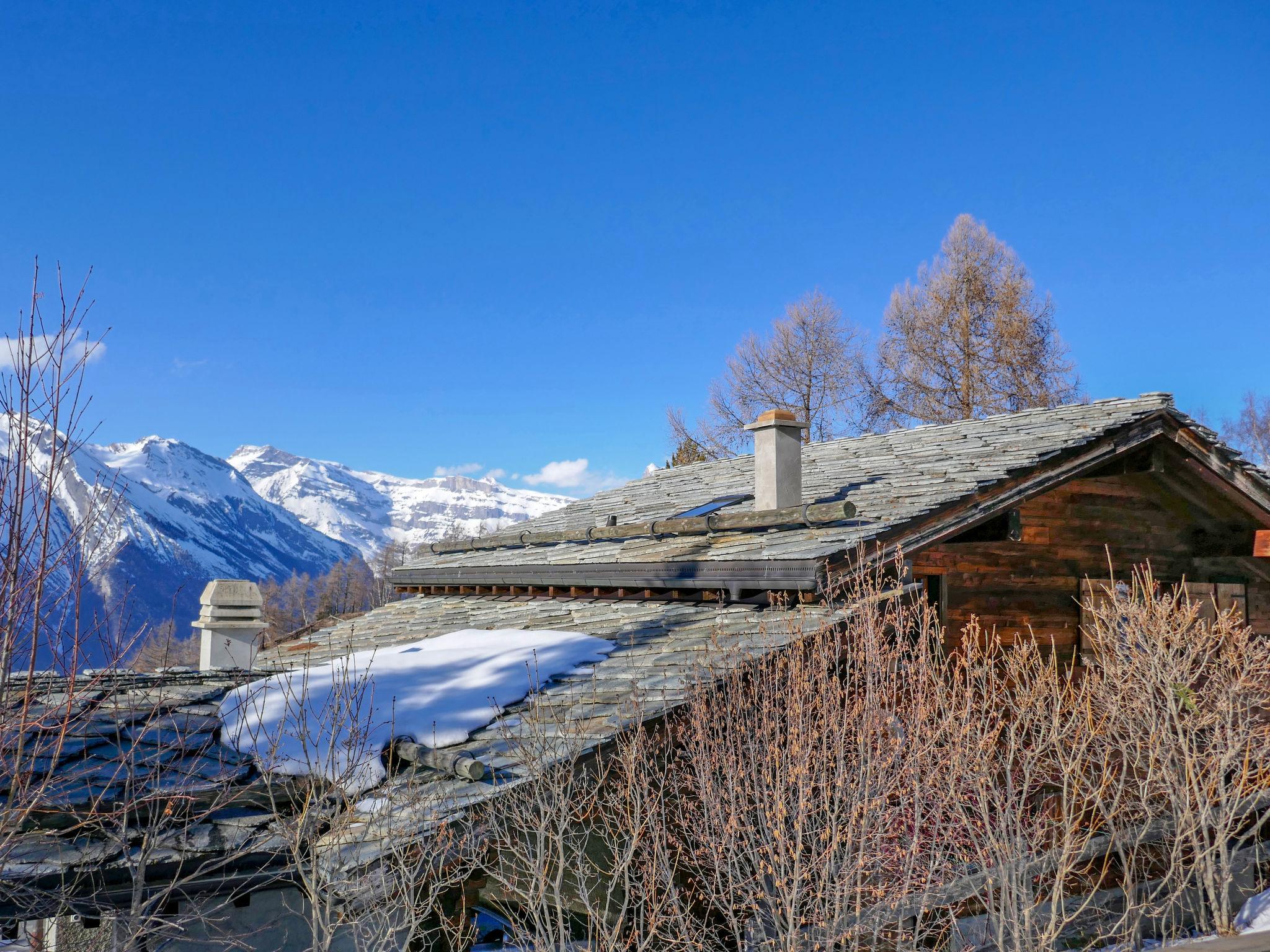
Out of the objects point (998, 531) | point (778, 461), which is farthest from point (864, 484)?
point (998, 531)

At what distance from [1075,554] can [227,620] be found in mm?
11583

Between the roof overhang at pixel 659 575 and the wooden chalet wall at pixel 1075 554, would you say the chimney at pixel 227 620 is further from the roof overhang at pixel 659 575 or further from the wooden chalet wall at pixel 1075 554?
the wooden chalet wall at pixel 1075 554

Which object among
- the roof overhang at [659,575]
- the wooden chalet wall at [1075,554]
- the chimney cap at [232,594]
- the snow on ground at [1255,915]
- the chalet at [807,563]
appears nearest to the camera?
the chalet at [807,563]

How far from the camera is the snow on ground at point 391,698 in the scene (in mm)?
5430

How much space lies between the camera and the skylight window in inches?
458

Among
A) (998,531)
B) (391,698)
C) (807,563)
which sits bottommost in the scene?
(391,698)

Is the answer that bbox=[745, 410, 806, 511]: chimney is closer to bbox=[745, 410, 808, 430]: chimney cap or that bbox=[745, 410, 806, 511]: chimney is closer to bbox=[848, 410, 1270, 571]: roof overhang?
bbox=[745, 410, 808, 430]: chimney cap

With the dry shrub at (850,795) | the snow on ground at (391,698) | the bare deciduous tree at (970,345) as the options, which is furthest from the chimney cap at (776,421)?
the bare deciduous tree at (970,345)

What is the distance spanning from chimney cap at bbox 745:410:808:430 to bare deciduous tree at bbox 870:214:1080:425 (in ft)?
54.8

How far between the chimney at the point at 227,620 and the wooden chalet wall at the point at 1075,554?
989 cm

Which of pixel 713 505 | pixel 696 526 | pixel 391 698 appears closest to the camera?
pixel 391 698

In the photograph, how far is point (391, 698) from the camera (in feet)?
22.7

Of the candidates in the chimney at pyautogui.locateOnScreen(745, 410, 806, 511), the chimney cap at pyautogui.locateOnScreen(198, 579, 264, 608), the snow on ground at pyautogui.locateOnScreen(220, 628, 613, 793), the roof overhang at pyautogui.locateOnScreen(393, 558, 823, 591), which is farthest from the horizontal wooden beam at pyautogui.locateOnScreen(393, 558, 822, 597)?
the chimney cap at pyautogui.locateOnScreen(198, 579, 264, 608)

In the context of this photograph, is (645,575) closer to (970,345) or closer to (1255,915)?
(1255,915)
